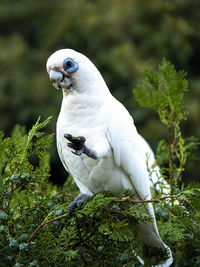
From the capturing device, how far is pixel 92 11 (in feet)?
16.9

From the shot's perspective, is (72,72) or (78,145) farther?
(72,72)

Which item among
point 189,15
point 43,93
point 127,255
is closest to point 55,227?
point 127,255

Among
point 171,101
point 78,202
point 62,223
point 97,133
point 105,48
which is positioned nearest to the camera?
point 62,223

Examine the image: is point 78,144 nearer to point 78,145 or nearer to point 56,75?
point 78,145

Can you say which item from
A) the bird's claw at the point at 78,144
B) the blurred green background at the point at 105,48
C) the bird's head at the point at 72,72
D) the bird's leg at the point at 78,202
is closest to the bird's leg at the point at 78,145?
the bird's claw at the point at 78,144

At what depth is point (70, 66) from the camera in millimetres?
1745

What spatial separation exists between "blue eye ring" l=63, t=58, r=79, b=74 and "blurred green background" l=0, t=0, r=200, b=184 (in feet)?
9.26

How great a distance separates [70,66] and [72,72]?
23 millimetres

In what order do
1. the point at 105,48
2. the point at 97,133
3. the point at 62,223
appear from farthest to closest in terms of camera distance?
the point at 105,48 < the point at 97,133 < the point at 62,223

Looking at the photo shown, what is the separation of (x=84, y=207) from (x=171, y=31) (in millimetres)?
3726

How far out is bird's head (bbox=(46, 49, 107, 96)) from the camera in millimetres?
1729

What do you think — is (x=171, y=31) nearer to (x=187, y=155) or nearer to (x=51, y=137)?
(x=187, y=155)

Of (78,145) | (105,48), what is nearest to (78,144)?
(78,145)

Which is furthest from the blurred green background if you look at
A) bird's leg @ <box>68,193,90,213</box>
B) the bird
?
bird's leg @ <box>68,193,90,213</box>
